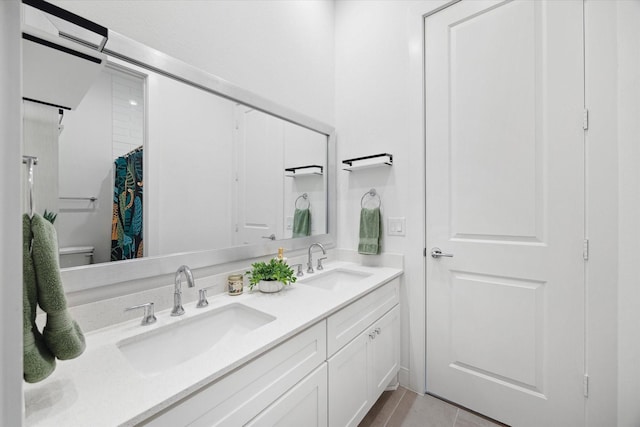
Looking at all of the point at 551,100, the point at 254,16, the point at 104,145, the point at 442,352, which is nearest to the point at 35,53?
the point at 104,145

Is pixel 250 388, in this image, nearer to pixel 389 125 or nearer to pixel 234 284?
pixel 234 284

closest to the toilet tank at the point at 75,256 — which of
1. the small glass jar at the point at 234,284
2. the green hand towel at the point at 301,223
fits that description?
the small glass jar at the point at 234,284

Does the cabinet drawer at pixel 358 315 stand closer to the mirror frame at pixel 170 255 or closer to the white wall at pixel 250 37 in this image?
the mirror frame at pixel 170 255

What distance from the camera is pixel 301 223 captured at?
1889 mm

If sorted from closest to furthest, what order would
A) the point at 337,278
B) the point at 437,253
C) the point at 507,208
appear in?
the point at 507,208 < the point at 437,253 < the point at 337,278

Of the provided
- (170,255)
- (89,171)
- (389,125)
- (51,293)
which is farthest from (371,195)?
(51,293)

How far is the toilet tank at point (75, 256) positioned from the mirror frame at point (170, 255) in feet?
0.07

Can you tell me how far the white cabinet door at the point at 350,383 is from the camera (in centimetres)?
116

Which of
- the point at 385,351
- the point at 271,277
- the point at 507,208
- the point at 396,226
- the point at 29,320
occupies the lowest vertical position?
the point at 385,351

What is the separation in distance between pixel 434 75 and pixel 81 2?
177cm

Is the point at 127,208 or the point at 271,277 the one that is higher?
the point at 127,208

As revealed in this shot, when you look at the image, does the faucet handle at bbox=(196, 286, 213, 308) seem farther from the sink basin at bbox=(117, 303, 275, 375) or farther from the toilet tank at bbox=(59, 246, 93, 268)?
the toilet tank at bbox=(59, 246, 93, 268)

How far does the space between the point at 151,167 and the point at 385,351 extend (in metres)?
1.56

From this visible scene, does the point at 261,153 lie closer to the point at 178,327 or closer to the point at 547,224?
the point at 178,327
